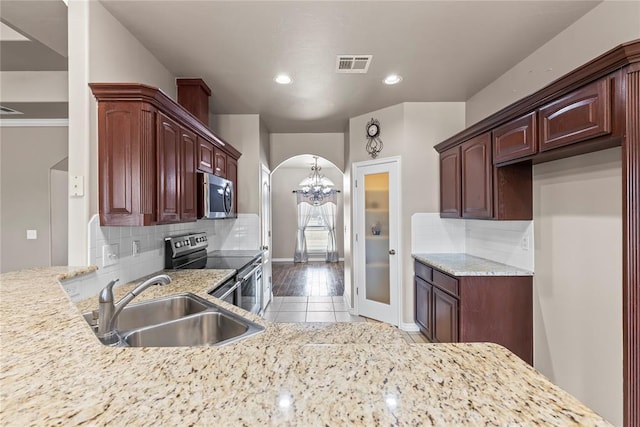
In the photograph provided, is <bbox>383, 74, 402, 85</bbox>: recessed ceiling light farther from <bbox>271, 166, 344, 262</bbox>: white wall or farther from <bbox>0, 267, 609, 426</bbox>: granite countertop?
<bbox>271, 166, 344, 262</bbox>: white wall

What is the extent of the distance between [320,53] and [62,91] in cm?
294

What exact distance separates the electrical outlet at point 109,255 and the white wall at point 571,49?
355 centimetres

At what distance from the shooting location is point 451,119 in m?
3.76

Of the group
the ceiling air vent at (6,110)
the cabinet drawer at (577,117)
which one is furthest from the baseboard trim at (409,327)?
the ceiling air vent at (6,110)

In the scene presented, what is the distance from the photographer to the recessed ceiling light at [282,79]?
297cm

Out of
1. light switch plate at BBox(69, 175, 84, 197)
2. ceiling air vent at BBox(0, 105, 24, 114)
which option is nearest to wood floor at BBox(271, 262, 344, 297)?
light switch plate at BBox(69, 175, 84, 197)

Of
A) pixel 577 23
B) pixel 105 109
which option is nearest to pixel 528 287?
pixel 577 23

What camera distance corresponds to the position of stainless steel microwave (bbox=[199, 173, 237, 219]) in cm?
272

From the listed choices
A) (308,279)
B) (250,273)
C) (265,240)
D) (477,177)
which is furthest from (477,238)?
(308,279)

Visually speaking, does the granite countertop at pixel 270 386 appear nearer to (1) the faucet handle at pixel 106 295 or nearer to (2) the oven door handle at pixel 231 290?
(1) the faucet handle at pixel 106 295

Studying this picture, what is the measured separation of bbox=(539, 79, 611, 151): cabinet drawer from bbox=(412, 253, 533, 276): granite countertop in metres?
1.13

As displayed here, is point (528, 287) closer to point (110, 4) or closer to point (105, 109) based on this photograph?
point (105, 109)

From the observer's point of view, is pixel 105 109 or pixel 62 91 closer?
pixel 105 109

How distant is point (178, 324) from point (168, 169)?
3.68 ft
